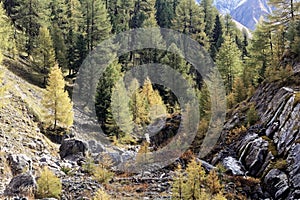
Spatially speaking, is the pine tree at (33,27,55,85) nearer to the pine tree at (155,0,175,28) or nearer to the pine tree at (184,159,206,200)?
the pine tree at (155,0,175,28)

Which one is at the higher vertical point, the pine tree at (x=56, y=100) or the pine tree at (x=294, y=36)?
the pine tree at (x=294, y=36)

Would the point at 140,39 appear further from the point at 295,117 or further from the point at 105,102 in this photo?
the point at 295,117

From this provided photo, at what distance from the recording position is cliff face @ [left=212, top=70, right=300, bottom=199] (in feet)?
68.7

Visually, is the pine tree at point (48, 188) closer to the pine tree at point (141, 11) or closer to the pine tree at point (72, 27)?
the pine tree at point (72, 27)

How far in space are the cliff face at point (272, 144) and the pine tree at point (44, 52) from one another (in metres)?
34.6

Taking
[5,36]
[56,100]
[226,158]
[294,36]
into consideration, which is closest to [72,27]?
[5,36]

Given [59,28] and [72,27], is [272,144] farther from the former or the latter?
[72,27]

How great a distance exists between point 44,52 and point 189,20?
33003 mm

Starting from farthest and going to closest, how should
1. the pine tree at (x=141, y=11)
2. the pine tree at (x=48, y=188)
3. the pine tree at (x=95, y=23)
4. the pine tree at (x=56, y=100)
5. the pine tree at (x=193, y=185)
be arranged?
the pine tree at (x=141, y=11) < the pine tree at (x=95, y=23) < the pine tree at (x=56, y=100) < the pine tree at (x=48, y=188) < the pine tree at (x=193, y=185)

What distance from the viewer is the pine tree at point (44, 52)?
56.9 meters

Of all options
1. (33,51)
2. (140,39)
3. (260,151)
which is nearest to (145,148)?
(260,151)

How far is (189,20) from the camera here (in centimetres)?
7662

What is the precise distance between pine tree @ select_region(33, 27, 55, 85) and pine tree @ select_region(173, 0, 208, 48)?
29.5 metres

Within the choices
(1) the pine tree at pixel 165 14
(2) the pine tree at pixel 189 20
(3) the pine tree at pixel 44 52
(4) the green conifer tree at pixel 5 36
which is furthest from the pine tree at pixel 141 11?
(4) the green conifer tree at pixel 5 36
